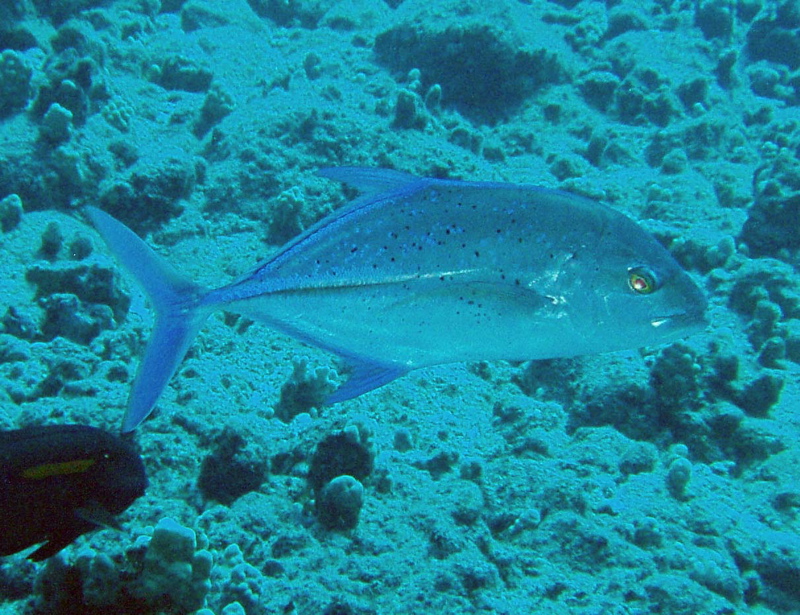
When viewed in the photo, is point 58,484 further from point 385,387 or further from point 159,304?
point 385,387

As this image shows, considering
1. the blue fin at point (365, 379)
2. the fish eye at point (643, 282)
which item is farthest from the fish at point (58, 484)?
the fish eye at point (643, 282)

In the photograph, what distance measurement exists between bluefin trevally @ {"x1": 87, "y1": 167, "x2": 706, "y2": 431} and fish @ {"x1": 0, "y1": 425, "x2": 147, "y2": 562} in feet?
2.05

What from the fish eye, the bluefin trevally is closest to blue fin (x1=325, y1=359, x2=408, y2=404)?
the bluefin trevally

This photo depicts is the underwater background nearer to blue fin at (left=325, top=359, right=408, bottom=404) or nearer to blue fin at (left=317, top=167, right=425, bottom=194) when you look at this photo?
blue fin at (left=325, top=359, right=408, bottom=404)

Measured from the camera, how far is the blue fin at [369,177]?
1899mm

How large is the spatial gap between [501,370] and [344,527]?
208cm

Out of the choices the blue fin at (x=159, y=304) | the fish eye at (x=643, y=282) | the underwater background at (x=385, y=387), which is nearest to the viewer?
the fish eye at (x=643, y=282)

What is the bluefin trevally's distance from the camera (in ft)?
5.43

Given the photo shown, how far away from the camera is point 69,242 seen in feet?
15.6

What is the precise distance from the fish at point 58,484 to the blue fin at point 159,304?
24.8 inches

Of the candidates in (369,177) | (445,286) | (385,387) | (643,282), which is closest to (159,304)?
(369,177)

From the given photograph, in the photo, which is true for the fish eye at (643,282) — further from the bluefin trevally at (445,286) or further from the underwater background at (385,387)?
the underwater background at (385,387)

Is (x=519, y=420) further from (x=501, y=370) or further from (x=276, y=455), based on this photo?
(x=276, y=455)

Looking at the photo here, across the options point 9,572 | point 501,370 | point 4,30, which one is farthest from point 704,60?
point 9,572
